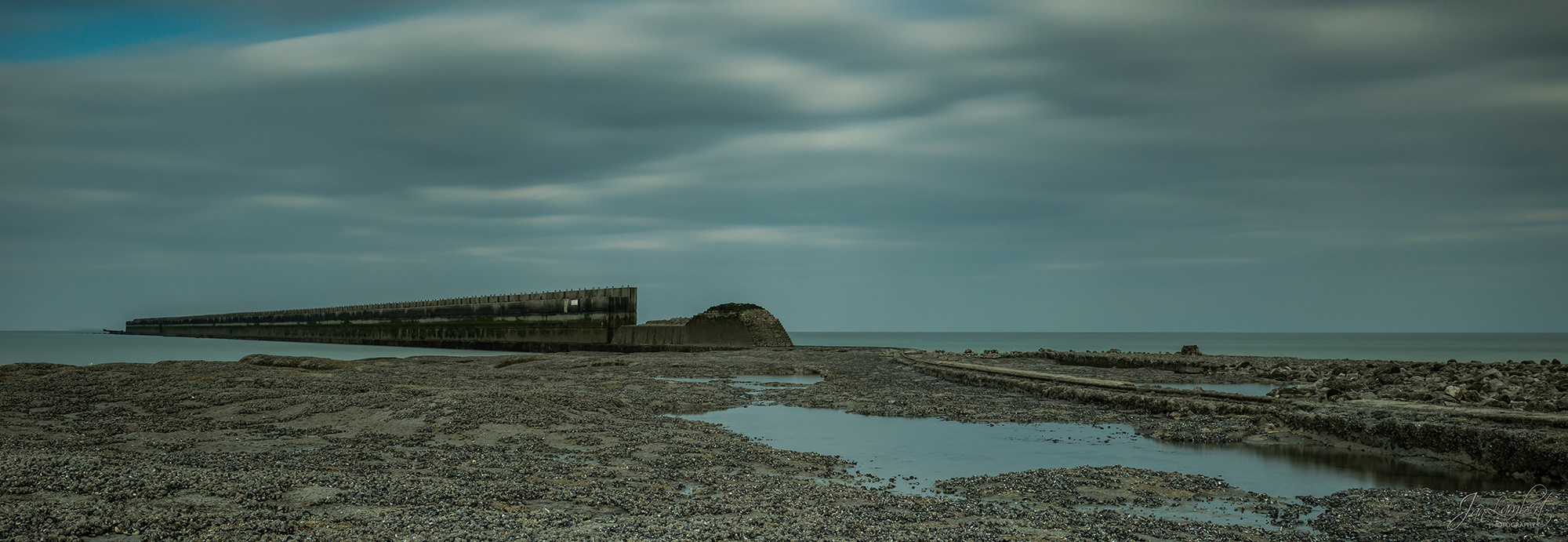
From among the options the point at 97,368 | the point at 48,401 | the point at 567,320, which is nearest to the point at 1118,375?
the point at 48,401

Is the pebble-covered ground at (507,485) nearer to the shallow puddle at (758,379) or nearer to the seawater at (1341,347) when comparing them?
the shallow puddle at (758,379)

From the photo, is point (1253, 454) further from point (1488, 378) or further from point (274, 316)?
point (274, 316)

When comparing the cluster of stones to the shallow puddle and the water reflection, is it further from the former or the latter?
the shallow puddle

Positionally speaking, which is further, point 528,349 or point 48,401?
point 528,349

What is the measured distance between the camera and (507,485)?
564cm

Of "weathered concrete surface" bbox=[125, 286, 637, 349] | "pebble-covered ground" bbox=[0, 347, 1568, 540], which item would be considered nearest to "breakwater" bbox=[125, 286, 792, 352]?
"weathered concrete surface" bbox=[125, 286, 637, 349]

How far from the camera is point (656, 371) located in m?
19.8

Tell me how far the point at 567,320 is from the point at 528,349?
412 centimetres

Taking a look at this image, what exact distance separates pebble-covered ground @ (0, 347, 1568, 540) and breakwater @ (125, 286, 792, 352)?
2442cm

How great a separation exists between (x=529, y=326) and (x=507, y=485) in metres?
42.8

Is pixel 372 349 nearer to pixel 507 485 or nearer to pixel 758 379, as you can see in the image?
pixel 758 379

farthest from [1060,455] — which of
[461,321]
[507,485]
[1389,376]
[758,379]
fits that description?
[461,321]

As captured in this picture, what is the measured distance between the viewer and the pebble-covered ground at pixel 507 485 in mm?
4402

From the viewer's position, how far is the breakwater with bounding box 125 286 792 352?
117ft
